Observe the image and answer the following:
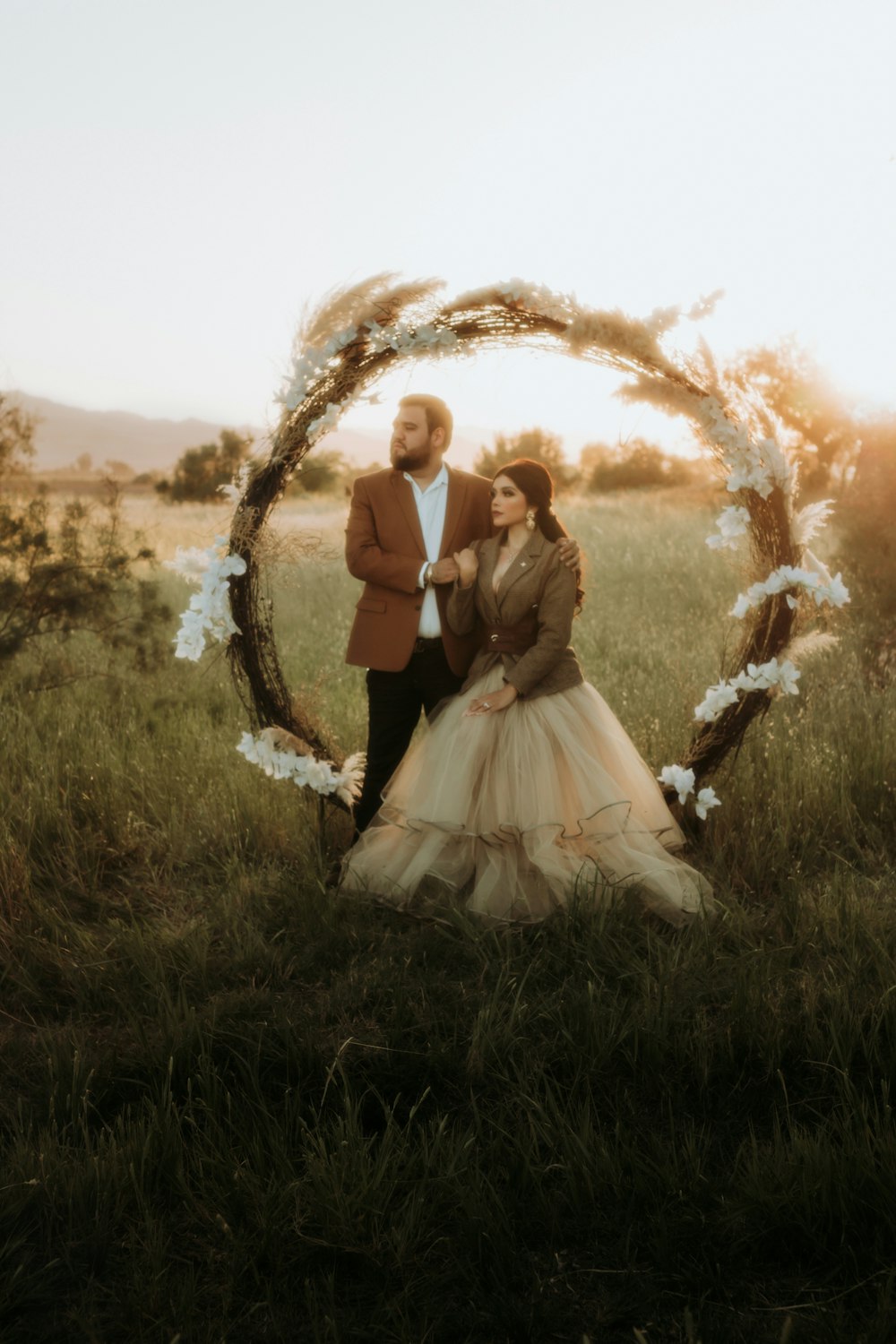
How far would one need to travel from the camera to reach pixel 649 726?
7.22 metres

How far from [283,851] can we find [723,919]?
2.32m

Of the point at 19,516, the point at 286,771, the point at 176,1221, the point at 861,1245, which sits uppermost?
the point at 19,516

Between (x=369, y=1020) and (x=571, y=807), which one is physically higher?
(x=571, y=807)

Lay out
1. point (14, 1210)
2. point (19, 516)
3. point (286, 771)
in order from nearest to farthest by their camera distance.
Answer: point (14, 1210)
point (286, 771)
point (19, 516)

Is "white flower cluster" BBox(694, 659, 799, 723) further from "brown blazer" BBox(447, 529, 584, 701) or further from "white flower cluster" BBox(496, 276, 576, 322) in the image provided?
"white flower cluster" BBox(496, 276, 576, 322)

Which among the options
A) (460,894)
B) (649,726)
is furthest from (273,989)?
(649,726)

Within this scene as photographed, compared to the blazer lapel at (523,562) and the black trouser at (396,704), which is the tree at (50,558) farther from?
the blazer lapel at (523,562)

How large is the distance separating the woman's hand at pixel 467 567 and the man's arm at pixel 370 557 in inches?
7.7

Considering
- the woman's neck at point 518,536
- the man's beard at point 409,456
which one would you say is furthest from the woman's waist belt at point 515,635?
the man's beard at point 409,456

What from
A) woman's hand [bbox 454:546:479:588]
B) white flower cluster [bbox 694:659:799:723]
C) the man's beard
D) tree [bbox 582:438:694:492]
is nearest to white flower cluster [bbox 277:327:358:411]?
the man's beard

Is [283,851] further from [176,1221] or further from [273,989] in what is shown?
[176,1221]

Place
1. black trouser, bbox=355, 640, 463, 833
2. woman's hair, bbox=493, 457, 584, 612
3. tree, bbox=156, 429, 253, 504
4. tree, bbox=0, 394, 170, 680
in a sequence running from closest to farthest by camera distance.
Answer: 1. woman's hair, bbox=493, 457, 584, 612
2. black trouser, bbox=355, 640, 463, 833
3. tree, bbox=0, 394, 170, 680
4. tree, bbox=156, 429, 253, 504

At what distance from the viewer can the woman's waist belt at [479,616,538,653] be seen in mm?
5262

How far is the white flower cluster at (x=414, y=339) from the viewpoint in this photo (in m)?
5.40
